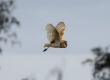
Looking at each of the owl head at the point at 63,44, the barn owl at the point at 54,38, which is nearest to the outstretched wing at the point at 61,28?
the barn owl at the point at 54,38

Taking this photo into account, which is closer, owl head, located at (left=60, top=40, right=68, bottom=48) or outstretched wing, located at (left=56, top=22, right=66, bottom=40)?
owl head, located at (left=60, top=40, right=68, bottom=48)

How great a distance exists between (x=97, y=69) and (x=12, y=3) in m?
10.1

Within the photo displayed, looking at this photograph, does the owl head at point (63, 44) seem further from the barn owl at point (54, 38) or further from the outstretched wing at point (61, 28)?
the outstretched wing at point (61, 28)

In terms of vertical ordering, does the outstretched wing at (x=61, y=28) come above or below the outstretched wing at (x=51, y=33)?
above

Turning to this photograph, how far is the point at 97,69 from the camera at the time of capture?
25.7m

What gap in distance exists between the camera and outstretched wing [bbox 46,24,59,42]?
88.2 inches

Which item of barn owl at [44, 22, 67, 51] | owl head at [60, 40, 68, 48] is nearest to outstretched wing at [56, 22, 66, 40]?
barn owl at [44, 22, 67, 51]

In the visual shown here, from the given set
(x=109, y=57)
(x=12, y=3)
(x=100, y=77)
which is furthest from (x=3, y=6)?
(x=109, y=57)

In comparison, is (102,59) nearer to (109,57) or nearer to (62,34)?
(109,57)

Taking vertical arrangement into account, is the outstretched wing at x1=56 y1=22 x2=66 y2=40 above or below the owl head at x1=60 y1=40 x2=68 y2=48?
above

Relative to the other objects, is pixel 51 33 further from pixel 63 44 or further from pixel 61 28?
pixel 61 28

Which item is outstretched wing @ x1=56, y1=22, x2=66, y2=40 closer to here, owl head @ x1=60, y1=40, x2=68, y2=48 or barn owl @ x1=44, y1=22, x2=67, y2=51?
barn owl @ x1=44, y1=22, x2=67, y2=51

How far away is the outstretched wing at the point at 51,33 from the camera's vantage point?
7.35 feet

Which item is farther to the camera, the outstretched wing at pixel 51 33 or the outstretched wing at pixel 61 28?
the outstretched wing at pixel 61 28
